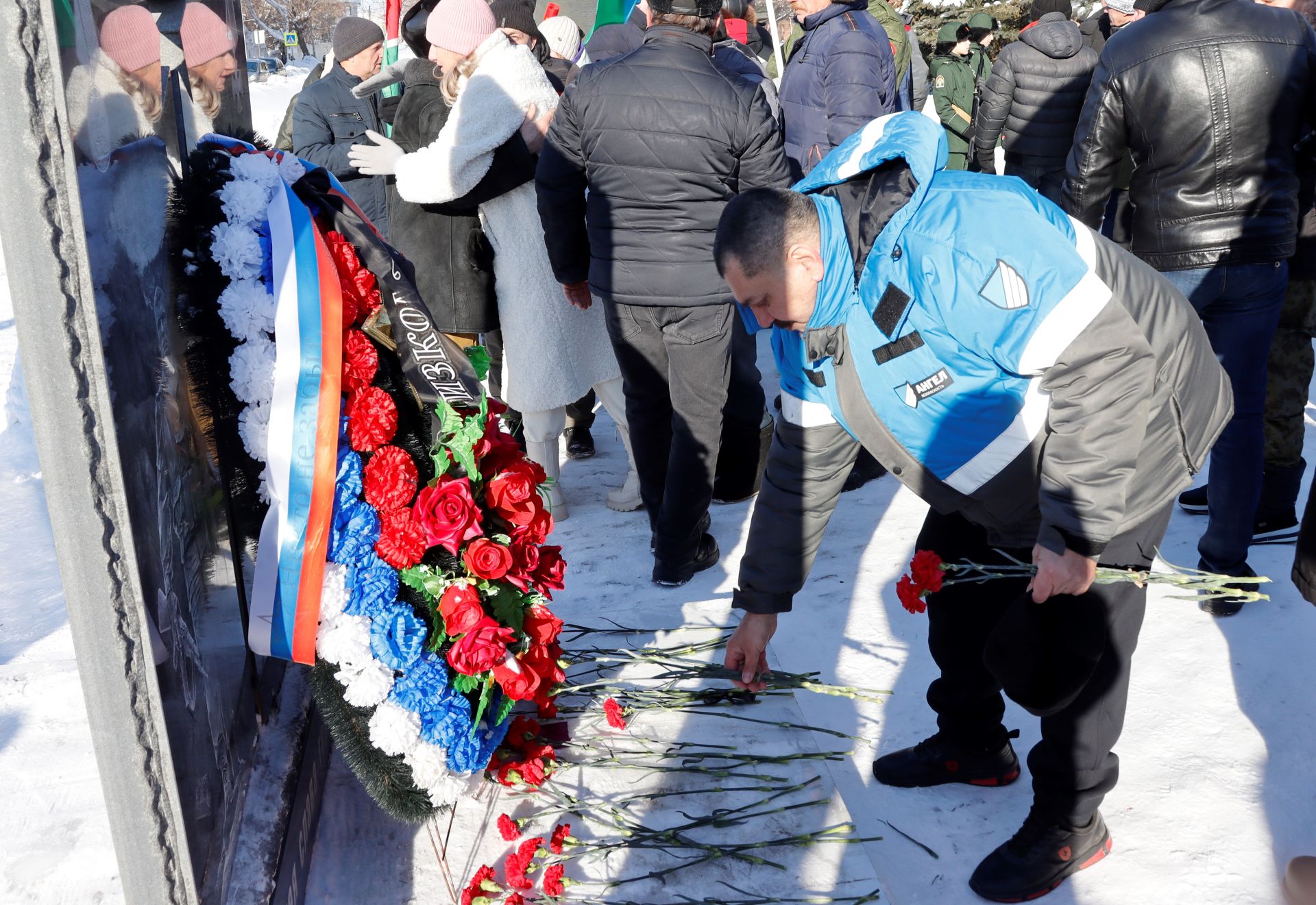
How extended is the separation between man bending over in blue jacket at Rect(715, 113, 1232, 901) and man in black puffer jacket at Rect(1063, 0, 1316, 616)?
1.21m

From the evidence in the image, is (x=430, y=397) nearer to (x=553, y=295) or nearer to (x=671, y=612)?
(x=671, y=612)

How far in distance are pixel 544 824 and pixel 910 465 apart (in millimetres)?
1107

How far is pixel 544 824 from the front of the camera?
2.30 m

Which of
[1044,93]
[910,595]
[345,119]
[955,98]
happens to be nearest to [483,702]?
[910,595]

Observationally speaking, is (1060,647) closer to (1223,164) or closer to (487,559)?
(487,559)

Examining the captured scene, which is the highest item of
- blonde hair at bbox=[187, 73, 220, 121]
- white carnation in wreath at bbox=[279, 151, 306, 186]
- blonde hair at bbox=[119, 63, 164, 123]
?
blonde hair at bbox=[119, 63, 164, 123]

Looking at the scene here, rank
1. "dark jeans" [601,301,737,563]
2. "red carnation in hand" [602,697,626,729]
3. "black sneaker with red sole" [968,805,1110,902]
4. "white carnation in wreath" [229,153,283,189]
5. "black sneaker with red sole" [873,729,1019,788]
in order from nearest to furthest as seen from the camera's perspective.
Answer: "white carnation in wreath" [229,153,283,189], "black sneaker with red sole" [968,805,1110,902], "red carnation in hand" [602,697,626,729], "black sneaker with red sole" [873,729,1019,788], "dark jeans" [601,301,737,563]

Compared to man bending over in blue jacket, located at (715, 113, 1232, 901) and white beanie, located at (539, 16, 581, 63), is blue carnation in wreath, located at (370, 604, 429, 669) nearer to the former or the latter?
man bending over in blue jacket, located at (715, 113, 1232, 901)

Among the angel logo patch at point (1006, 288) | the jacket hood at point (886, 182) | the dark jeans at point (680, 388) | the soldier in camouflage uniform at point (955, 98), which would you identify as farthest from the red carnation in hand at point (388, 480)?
the soldier in camouflage uniform at point (955, 98)

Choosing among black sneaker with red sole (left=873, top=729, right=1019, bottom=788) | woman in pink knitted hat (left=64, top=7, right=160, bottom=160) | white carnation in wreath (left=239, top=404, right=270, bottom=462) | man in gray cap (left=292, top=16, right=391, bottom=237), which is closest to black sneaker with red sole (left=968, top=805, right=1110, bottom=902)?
black sneaker with red sole (left=873, top=729, right=1019, bottom=788)

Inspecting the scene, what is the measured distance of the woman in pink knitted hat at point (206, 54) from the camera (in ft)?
6.72

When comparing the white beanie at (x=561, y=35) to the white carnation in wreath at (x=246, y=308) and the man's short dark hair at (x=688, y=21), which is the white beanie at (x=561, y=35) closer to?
the man's short dark hair at (x=688, y=21)

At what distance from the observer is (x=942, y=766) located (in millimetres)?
2725

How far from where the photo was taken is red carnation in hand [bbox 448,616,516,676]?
2029mm
